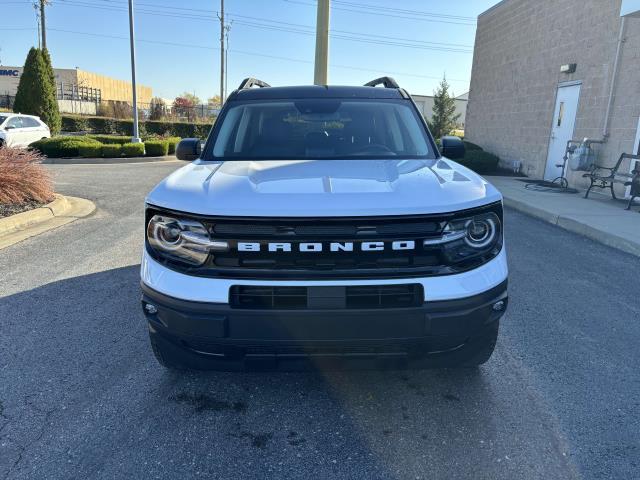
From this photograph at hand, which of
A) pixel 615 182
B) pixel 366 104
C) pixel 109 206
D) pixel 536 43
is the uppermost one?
pixel 536 43

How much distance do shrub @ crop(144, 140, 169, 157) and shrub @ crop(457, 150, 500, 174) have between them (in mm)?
10865

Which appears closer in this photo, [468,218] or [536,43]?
[468,218]

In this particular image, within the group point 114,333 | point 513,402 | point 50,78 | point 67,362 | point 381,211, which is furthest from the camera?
point 50,78

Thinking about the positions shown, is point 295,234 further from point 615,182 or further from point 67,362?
point 615,182

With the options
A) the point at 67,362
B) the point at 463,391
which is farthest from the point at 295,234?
the point at 67,362

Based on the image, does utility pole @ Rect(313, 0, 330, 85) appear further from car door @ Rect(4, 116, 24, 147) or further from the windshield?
the windshield

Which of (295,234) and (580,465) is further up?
(295,234)

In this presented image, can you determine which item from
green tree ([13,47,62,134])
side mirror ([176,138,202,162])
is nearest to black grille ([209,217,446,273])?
side mirror ([176,138,202,162])

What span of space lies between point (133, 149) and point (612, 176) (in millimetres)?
15021

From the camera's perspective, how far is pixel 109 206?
8.93 metres

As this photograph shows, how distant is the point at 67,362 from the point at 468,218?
2.71 metres

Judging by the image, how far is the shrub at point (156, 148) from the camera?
60.7 feet

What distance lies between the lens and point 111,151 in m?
17.5

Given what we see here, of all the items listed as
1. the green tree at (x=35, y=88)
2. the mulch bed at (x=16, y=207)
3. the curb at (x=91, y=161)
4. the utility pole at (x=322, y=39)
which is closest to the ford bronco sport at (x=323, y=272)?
the mulch bed at (x=16, y=207)
